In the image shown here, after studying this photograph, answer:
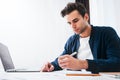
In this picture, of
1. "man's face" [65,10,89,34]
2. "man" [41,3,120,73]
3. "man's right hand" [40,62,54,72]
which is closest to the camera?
"man" [41,3,120,73]

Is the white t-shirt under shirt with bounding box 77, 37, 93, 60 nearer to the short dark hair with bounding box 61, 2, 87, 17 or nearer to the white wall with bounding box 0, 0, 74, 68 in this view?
the short dark hair with bounding box 61, 2, 87, 17

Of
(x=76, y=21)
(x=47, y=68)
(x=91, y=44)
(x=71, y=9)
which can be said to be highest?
(x=71, y=9)

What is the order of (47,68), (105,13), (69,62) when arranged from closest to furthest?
(69,62), (47,68), (105,13)

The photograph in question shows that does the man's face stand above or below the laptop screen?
above

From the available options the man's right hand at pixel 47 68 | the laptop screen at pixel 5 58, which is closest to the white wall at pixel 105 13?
the man's right hand at pixel 47 68

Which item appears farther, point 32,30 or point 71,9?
point 32,30

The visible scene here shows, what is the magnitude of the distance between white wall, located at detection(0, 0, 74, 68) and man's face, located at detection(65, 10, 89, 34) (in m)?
1.25

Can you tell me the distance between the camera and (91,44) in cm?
166

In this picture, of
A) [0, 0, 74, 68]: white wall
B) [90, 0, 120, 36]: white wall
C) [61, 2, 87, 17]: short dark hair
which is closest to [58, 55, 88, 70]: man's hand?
[61, 2, 87, 17]: short dark hair

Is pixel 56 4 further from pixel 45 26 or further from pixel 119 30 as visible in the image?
pixel 119 30

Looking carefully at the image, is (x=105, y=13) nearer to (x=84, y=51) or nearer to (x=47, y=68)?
(x=84, y=51)

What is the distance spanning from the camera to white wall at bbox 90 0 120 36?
2344 millimetres

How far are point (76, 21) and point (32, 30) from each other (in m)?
1.31

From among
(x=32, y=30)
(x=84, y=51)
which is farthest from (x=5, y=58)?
(x=32, y=30)
